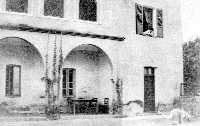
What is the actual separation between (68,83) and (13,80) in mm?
2957

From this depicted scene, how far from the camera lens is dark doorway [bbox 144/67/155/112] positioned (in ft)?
69.9

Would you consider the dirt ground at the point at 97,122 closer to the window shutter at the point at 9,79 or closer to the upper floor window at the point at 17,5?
the window shutter at the point at 9,79

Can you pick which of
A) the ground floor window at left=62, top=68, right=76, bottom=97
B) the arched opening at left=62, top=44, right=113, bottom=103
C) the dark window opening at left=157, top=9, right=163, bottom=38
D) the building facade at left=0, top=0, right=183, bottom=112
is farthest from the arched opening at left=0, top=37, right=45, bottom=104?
the dark window opening at left=157, top=9, right=163, bottom=38

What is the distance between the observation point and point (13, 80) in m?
18.4

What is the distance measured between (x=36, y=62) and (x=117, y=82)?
4215mm

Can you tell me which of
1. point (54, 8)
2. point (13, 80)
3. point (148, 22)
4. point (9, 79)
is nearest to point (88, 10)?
point (54, 8)

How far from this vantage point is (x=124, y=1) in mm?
20359

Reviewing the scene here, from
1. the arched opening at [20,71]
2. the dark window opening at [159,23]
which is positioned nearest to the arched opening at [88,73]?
the arched opening at [20,71]

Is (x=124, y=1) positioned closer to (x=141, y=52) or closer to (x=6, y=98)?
(x=141, y=52)

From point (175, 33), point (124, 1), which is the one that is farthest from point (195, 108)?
point (124, 1)

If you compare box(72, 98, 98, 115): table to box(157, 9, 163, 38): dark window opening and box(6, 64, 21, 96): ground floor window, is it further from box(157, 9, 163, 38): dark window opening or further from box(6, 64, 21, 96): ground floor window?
box(157, 9, 163, 38): dark window opening

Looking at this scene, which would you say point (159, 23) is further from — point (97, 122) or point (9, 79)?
point (9, 79)

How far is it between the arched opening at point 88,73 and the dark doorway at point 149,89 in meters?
2.60

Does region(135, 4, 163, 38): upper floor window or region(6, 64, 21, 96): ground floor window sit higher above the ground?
region(135, 4, 163, 38): upper floor window
